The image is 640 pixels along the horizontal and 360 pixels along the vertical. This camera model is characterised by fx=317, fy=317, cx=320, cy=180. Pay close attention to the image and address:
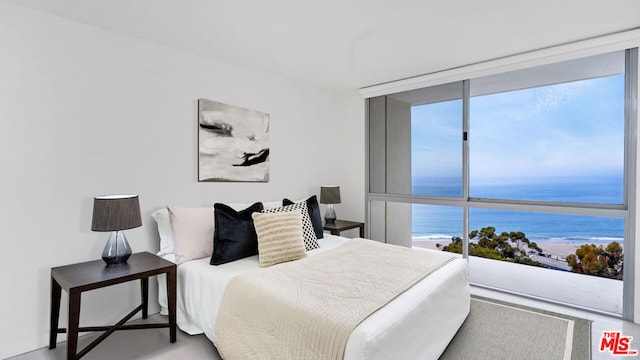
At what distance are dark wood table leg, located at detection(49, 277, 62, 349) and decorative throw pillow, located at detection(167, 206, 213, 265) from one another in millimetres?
772

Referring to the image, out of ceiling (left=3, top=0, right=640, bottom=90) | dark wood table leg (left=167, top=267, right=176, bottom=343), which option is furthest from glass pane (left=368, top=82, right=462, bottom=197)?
dark wood table leg (left=167, top=267, right=176, bottom=343)

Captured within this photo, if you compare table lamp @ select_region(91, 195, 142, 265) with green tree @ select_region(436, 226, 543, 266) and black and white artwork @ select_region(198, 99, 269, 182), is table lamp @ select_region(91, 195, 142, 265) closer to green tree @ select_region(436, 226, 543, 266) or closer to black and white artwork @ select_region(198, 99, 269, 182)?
black and white artwork @ select_region(198, 99, 269, 182)

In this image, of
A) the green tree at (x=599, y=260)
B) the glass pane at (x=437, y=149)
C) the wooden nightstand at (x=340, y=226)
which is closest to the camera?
the green tree at (x=599, y=260)

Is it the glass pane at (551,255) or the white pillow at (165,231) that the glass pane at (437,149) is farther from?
the white pillow at (165,231)

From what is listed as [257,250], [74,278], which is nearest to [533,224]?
[257,250]

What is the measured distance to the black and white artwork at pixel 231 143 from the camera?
9.98ft

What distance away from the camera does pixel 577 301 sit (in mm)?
2977

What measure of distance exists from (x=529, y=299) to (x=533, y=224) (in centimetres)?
74

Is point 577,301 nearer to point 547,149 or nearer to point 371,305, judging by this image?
point 547,149

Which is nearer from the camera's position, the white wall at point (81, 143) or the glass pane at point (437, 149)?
the white wall at point (81, 143)

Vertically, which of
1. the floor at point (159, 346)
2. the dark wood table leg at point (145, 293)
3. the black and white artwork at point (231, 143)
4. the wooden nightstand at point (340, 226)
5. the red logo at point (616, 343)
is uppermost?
the black and white artwork at point (231, 143)

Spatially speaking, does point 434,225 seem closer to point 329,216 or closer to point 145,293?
point 329,216

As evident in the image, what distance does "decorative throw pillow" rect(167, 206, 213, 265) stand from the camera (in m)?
2.56

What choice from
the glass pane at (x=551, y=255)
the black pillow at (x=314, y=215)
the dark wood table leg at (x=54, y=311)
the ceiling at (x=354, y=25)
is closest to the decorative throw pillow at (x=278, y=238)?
the black pillow at (x=314, y=215)
